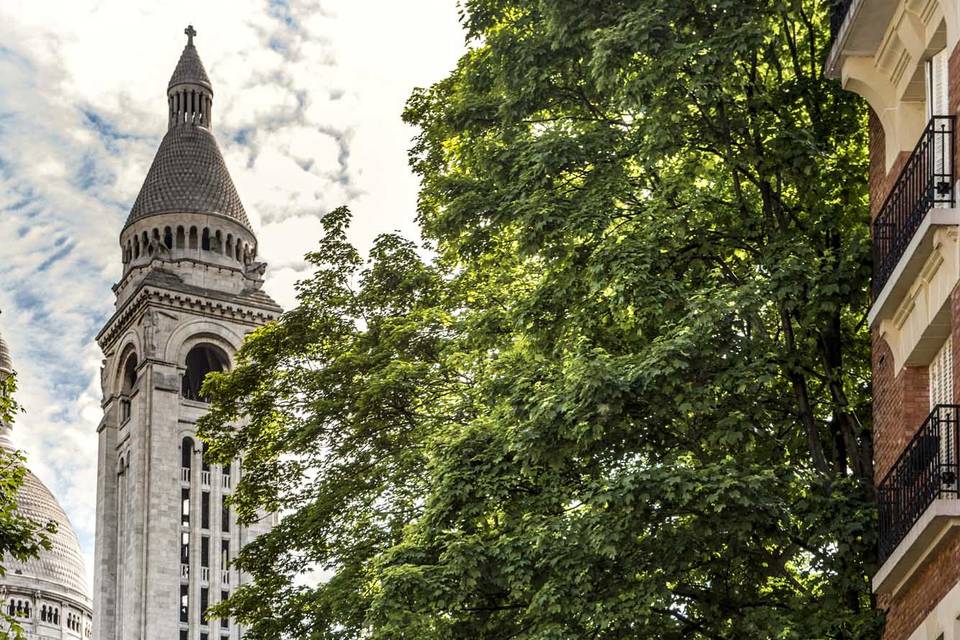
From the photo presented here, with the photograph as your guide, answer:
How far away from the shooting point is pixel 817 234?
26969 mm

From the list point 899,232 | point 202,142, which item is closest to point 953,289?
point 899,232

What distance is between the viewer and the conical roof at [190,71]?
130000 millimetres

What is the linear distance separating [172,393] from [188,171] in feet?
54.8

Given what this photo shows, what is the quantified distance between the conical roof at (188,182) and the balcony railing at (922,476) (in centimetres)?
10350

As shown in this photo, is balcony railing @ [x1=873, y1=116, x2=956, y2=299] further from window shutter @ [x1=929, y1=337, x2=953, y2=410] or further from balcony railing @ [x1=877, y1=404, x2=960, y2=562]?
balcony railing @ [x1=877, y1=404, x2=960, y2=562]

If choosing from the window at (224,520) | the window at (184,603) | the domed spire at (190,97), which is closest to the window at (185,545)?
the window at (184,603)

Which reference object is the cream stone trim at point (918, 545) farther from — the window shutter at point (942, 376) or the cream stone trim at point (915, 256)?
the cream stone trim at point (915, 256)

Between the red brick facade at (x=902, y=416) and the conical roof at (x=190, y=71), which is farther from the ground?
the conical roof at (x=190, y=71)

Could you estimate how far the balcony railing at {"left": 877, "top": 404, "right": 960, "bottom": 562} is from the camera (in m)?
19.8

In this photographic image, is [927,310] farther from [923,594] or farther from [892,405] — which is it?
[923,594]

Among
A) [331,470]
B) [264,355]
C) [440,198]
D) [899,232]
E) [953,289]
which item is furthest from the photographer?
[264,355]

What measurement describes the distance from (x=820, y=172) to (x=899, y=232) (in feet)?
15.8

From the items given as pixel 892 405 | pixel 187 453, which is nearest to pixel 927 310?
pixel 892 405

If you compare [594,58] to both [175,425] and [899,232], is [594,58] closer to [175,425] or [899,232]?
[899,232]
